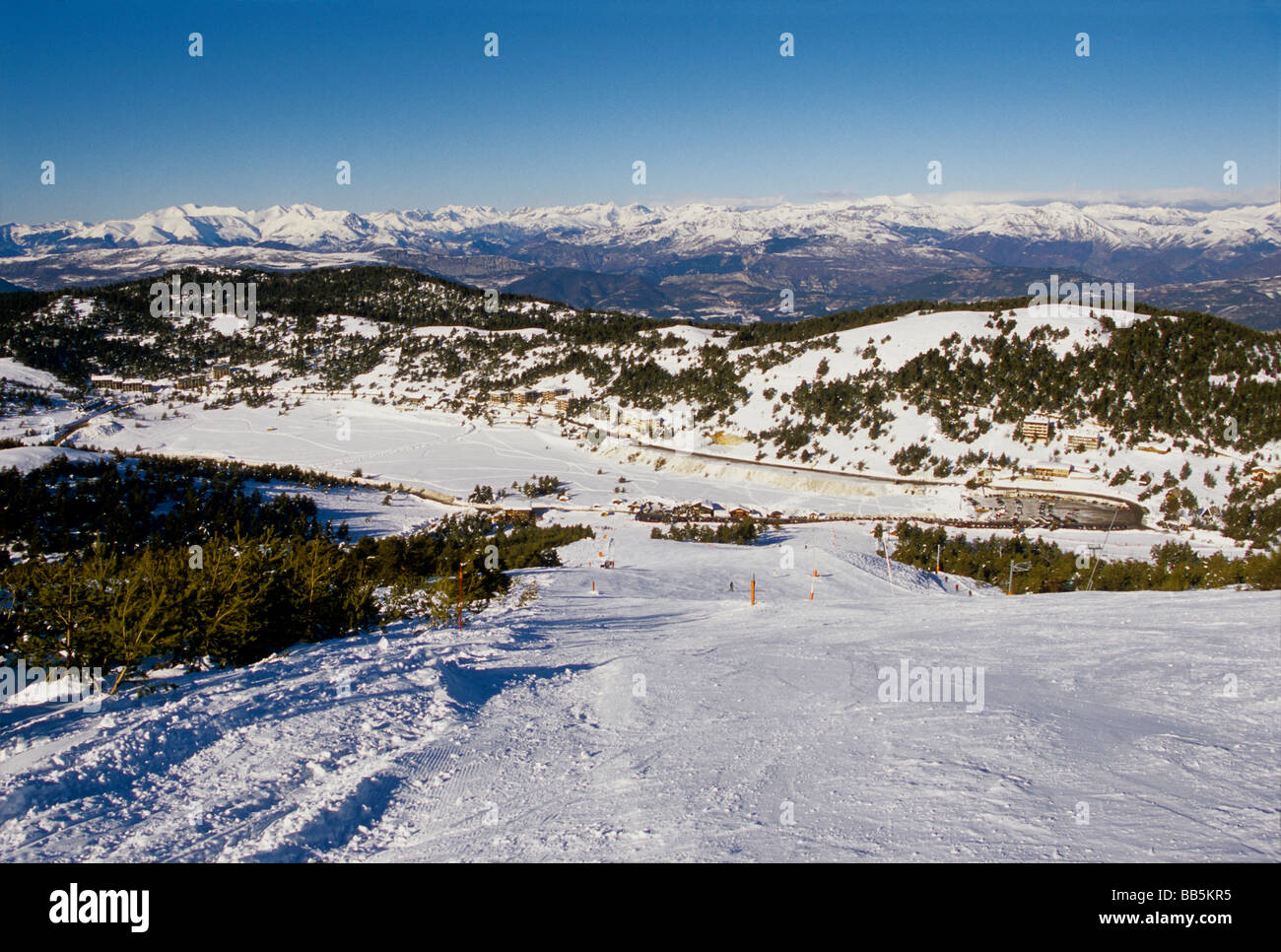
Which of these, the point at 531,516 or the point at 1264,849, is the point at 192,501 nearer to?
the point at 531,516

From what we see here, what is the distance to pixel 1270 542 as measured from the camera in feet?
107

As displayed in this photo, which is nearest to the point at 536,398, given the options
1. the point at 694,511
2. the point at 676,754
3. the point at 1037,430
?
the point at 694,511

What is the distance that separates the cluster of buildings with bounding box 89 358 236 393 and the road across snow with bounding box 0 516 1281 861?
3871 inches

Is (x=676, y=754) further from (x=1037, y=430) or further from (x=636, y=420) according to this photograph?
(x=636, y=420)

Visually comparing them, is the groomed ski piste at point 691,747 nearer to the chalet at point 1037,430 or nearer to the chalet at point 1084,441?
the chalet at point 1084,441

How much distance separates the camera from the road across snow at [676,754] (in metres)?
4.83

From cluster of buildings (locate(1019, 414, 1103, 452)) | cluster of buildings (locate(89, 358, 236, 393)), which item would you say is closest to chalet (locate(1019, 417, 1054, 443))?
cluster of buildings (locate(1019, 414, 1103, 452))

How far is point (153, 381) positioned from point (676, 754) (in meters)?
112

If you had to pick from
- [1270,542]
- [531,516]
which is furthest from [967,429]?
[531,516]

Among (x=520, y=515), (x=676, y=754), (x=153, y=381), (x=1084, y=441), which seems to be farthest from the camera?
(x=153, y=381)

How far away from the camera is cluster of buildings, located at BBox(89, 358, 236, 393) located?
88856 mm

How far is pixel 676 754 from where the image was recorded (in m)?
6.54

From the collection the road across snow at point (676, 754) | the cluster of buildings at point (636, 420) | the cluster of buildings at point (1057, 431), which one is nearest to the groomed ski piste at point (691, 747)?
the road across snow at point (676, 754)
